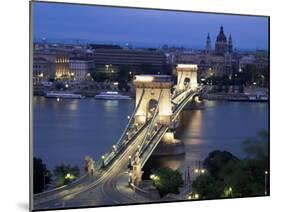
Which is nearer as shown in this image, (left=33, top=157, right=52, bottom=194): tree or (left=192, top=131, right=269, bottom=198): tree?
(left=33, top=157, right=52, bottom=194): tree

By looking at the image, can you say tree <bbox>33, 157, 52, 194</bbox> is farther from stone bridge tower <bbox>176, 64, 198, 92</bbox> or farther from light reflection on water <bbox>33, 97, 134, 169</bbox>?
stone bridge tower <bbox>176, 64, 198, 92</bbox>

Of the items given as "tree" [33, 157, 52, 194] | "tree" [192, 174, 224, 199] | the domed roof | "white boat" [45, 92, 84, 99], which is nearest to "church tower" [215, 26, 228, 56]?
the domed roof

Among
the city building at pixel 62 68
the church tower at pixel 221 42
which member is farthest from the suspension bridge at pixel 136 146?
the city building at pixel 62 68

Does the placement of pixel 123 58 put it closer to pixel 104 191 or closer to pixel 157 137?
pixel 157 137

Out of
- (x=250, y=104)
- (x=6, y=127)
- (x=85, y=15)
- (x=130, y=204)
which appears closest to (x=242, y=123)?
(x=250, y=104)

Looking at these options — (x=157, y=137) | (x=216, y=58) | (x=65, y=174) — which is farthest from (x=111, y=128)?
(x=216, y=58)
